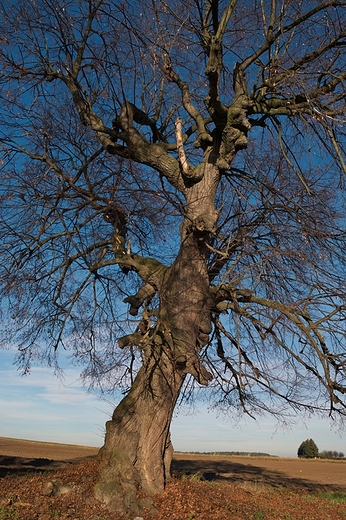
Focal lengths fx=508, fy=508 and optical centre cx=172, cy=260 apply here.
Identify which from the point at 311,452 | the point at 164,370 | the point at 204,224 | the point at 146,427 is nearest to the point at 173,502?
the point at 146,427

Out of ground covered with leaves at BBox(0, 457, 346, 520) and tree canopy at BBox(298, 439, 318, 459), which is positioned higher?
tree canopy at BBox(298, 439, 318, 459)

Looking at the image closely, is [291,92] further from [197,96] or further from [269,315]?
[269,315]

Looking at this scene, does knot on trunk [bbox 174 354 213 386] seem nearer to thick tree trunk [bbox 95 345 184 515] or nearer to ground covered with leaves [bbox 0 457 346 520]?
thick tree trunk [bbox 95 345 184 515]

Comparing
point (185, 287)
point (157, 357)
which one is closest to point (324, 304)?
point (185, 287)

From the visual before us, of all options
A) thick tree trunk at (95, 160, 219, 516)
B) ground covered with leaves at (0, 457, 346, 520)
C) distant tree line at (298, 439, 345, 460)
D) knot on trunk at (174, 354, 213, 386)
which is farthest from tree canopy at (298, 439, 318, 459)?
knot on trunk at (174, 354, 213, 386)

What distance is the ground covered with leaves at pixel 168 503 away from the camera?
6.65 metres

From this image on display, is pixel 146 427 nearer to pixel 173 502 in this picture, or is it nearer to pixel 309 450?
pixel 173 502

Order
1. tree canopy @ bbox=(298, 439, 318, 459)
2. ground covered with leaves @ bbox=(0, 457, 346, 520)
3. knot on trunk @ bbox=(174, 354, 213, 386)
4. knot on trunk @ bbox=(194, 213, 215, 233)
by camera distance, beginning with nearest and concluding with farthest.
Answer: ground covered with leaves @ bbox=(0, 457, 346, 520)
knot on trunk @ bbox=(194, 213, 215, 233)
knot on trunk @ bbox=(174, 354, 213, 386)
tree canopy @ bbox=(298, 439, 318, 459)

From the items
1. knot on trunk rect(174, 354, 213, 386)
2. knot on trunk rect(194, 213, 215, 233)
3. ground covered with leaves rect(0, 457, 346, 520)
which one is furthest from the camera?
knot on trunk rect(174, 354, 213, 386)

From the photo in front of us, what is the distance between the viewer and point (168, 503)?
7.61 metres

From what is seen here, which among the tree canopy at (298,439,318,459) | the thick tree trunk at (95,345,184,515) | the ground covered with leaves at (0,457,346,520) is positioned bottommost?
the ground covered with leaves at (0,457,346,520)

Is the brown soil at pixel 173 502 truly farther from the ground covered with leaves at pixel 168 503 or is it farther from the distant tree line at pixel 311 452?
the distant tree line at pixel 311 452

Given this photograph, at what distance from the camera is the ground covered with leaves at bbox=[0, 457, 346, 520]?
6652 mm

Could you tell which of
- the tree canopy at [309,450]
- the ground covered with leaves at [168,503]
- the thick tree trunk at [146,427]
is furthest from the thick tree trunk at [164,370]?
the tree canopy at [309,450]
